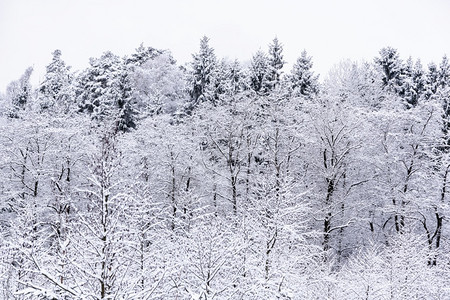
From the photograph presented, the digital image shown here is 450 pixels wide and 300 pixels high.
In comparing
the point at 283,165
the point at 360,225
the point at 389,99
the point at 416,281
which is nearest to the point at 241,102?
the point at 283,165

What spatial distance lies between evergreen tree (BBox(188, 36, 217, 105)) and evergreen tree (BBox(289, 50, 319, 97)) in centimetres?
892

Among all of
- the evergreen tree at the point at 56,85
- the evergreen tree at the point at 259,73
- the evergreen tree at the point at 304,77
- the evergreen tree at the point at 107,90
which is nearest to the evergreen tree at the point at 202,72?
the evergreen tree at the point at 259,73

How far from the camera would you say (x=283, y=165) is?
2716 centimetres

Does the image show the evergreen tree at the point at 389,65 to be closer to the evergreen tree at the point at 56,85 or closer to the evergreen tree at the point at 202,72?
the evergreen tree at the point at 202,72

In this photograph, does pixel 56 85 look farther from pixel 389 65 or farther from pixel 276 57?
pixel 389 65

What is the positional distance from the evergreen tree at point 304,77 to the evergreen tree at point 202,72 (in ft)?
29.3

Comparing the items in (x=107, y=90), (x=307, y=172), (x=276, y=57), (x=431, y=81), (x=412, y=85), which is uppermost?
(x=276, y=57)

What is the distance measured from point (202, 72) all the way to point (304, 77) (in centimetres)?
1122

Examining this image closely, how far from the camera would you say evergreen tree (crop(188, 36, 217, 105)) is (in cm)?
3903

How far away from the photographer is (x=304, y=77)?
3766cm

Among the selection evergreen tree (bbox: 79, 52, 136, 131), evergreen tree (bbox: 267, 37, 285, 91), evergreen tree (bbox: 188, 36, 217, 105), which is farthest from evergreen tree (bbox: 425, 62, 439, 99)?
evergreen tree (bbox: 79, 52, 136, 131)

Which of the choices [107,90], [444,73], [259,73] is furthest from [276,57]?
[107,90]

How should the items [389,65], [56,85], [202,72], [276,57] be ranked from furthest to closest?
[56,85], [202,72], [389,65], [276,57]

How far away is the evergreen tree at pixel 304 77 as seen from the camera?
1475 inches
